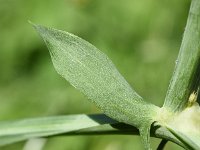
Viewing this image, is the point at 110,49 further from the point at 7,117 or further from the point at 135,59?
the point at 7,117

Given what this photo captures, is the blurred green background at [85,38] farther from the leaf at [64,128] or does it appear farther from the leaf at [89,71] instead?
the leaf at [89,71]

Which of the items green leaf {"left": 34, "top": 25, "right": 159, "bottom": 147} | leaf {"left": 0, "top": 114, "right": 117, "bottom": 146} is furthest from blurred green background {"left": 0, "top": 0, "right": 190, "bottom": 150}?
green leaf {"left": 34, "top": 25, "right": 159, "bottom": 147}

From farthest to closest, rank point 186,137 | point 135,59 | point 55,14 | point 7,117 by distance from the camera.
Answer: point 55,14
point 135,59
point 7,117
point 186,137

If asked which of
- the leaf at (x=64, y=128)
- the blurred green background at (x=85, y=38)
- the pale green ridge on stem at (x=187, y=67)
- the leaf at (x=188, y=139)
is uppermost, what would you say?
the blurred green background at (x=85, y=38)

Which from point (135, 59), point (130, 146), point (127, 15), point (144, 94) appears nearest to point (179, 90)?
point (130, 146)

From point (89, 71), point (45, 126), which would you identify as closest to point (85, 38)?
point (45, 126)

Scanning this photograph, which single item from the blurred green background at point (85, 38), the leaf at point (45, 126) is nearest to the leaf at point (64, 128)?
the leaf at point (45, 126)
